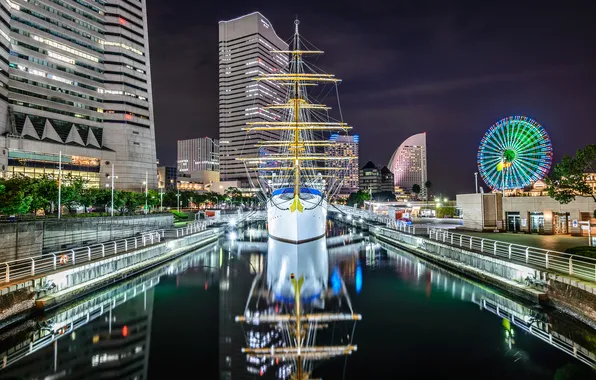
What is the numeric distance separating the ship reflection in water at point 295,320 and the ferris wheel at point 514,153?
102 feet

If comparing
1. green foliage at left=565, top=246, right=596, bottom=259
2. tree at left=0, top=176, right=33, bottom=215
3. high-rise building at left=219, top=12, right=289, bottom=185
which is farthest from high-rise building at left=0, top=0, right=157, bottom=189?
high-rise building at left=219, top=12, right=289, bottom=185

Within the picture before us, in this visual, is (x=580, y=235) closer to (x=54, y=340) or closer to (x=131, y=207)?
(x=54, y=340)

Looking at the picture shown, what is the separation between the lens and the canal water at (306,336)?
34.2 feet

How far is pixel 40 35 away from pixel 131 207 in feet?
151

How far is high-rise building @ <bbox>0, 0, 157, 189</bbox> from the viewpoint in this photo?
6725cm

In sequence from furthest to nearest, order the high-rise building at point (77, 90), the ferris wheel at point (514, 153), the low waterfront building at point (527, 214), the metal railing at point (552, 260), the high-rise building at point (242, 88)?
the high-rise building at point (242, 88), the high-rise building at point (77, 90), the ferris wheel at point (514, 153), the low waterfront building at point (527, 214), the metal railing at point (552, 260)

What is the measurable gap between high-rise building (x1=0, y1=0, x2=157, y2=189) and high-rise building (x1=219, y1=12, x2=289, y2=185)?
7597 cm

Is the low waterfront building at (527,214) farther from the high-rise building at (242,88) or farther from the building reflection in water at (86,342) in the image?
the high-rise building at (242,88)

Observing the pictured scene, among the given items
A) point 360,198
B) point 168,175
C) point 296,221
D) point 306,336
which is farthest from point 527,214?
point 168,175

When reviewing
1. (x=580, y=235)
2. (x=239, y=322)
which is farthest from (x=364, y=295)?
(x=580, y=235)

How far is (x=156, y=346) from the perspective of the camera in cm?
1223

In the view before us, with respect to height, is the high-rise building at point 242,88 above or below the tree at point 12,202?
above

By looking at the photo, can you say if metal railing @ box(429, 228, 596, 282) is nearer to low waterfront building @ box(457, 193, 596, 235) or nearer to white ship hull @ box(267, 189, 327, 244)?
low waterfront building @ box(457, 193, 596, 235)

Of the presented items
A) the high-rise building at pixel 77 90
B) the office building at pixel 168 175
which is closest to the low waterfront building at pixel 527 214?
the high-rise building at pixel 77 90
